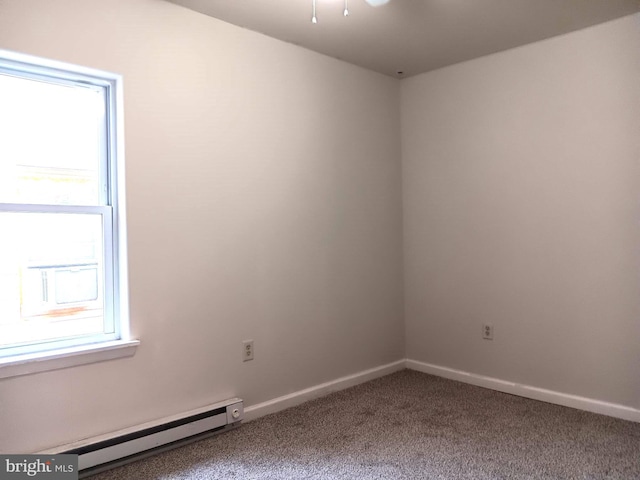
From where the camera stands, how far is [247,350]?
2955mm

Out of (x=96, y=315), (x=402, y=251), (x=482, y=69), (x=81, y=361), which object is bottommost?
(x=81, y=361)

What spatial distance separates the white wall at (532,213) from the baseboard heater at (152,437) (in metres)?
1.80

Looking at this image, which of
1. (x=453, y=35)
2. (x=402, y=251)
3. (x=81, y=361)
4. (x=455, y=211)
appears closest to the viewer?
(x=81, y=361)

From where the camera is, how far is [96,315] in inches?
98.5

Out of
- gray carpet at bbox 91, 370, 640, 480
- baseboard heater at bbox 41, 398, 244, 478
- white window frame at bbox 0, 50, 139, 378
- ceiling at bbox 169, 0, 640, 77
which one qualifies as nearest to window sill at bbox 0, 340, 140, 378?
white window frame at bbox 0, 50, 139, 378

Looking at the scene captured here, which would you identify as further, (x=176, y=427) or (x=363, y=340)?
(x=363, y=340)

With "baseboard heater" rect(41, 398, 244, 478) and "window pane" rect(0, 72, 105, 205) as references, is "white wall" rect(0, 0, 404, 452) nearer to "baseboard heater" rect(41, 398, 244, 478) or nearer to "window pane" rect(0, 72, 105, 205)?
"baseboard heater" rect(41, 398, 244, 478)

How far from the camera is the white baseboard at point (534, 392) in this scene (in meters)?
2.90

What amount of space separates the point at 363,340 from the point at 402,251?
817 millimetres

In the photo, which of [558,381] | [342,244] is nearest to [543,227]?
[558,381]

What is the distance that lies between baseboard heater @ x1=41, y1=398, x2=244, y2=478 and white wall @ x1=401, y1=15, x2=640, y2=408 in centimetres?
180

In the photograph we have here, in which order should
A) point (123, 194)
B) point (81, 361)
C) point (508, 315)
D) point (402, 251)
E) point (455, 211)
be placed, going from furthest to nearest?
point (402, 251) → point (455, 211) → point (508, 315) → point (123, 194) → point (81, 361)

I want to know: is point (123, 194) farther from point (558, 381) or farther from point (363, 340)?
point (558, 381)

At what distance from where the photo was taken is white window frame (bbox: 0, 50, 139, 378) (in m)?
2.30
